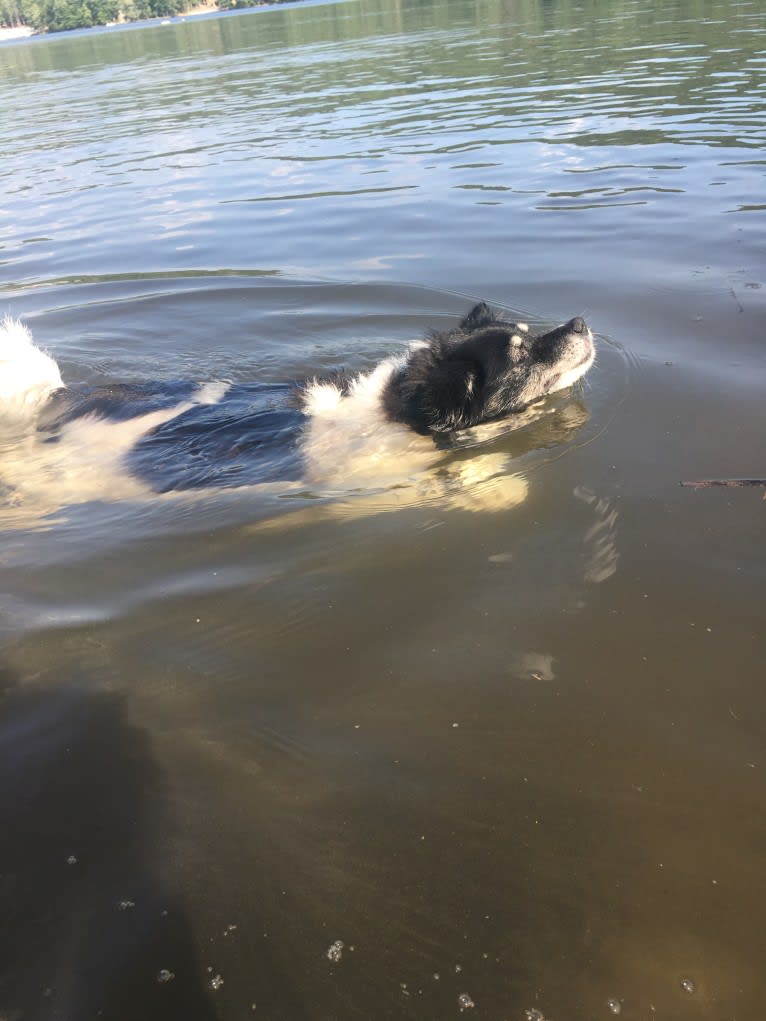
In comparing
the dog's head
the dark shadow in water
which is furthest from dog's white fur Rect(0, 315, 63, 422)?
the dark shadow in water

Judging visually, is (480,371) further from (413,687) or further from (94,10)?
(94,10)

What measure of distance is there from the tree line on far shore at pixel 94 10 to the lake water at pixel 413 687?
98433 mm

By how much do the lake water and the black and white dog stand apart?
0.19m

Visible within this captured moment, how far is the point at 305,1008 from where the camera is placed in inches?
76.4

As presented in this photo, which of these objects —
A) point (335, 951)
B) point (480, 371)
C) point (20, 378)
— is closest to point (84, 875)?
point (335, 951)

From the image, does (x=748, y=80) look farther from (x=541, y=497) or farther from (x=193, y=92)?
(x=193, y=92)

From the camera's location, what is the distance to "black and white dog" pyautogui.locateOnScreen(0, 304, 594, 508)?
16.3ft

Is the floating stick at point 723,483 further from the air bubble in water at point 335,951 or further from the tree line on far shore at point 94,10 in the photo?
the tree line on far shore at point 94,10

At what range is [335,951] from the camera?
2057 millimetres

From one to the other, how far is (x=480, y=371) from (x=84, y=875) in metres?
3.71

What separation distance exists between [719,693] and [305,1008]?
1.66 m

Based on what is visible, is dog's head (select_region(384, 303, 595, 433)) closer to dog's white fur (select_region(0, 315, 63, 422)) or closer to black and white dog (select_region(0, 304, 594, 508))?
black and white dog (select_region(0, 304, 594, 508))

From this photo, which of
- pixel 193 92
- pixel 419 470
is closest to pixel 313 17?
pixel 193 92

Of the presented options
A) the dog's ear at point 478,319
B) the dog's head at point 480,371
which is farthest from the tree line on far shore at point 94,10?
the dog's head at point 480,371
